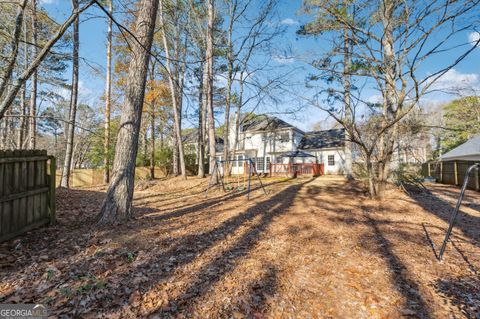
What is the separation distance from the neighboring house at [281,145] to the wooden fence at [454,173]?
7502 millimetres

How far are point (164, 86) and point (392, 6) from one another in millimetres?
14438

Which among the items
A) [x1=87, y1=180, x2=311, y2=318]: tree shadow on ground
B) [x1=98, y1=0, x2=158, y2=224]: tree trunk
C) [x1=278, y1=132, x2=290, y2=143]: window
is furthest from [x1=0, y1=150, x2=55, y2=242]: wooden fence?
[x1=278, y1=132, x2=290, y2=143]: window

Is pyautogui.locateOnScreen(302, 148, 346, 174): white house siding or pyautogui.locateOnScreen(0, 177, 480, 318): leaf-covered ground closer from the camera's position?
pyautogui.locateOnScreen(0, 177, 480, 318): leaf-covered ground

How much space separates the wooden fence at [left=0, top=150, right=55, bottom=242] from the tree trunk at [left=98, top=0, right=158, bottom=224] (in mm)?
944

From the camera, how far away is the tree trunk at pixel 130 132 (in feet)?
14.0

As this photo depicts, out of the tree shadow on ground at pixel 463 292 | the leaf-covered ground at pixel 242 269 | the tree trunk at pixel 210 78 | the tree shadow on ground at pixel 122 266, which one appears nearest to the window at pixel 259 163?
the tree trunk at pixel 210 78

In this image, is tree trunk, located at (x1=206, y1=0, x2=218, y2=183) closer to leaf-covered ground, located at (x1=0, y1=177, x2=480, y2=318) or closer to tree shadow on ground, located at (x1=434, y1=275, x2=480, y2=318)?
leaf-covered ground, located at (x1=0, y1=177, x2=480, y2=318)

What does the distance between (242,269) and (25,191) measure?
3617 mm

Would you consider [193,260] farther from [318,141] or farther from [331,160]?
[318,141]

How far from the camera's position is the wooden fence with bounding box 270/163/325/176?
2002cm

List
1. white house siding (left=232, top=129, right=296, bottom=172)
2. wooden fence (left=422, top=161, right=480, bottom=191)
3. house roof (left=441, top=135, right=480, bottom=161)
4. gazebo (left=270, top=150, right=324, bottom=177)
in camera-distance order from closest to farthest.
Answer: house roof (left=441, top=135, right=480, bottom=161)
wooden fence (left=422, top=161, right=480, bottom=191)
gazebo (left=270, top=150, right=324, bottom=177)
white house siding (left=232, top=129, right=296, bottom=172)

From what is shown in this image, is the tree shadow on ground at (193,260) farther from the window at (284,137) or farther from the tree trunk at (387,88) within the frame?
the window at (284,137)

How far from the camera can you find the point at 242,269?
2.85 meters

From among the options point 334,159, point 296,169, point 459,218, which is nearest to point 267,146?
point 296,169
